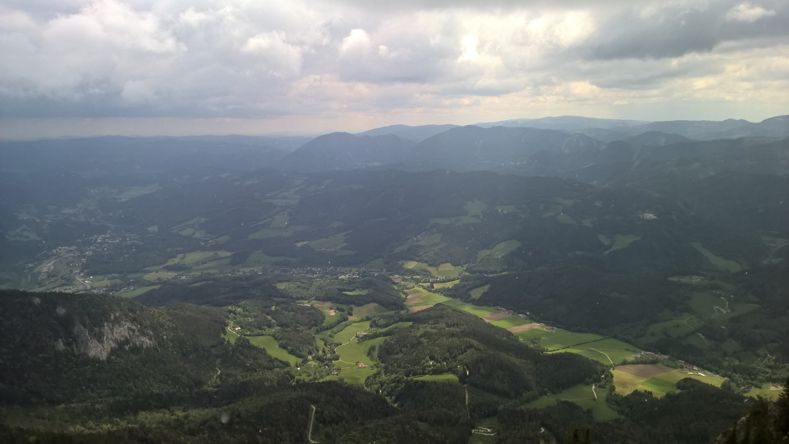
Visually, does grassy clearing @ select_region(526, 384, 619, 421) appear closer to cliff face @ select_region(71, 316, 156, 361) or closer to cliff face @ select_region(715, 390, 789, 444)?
cliff face @ select_region(715, 390, 789, 444)

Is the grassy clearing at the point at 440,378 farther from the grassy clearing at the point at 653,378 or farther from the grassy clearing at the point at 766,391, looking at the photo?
the grassy clearing at the point at 766,391

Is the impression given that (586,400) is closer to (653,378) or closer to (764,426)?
(653,378)

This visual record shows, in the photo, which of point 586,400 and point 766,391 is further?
point 766,391

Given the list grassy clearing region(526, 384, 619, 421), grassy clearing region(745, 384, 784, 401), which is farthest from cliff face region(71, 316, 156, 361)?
grassy clearing region(745, 384, 784, 401)

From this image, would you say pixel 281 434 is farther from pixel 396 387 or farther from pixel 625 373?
pixel 625 373

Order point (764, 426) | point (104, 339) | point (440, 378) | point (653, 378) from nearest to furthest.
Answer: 1. point (764, 426)
2. point (440, 378)
3. point (653, 378)
4. point (104, 339)

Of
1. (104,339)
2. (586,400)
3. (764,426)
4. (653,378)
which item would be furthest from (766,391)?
(104,339)

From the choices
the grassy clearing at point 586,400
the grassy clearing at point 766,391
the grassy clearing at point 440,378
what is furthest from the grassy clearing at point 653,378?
the grassy clearing at point 440,378
